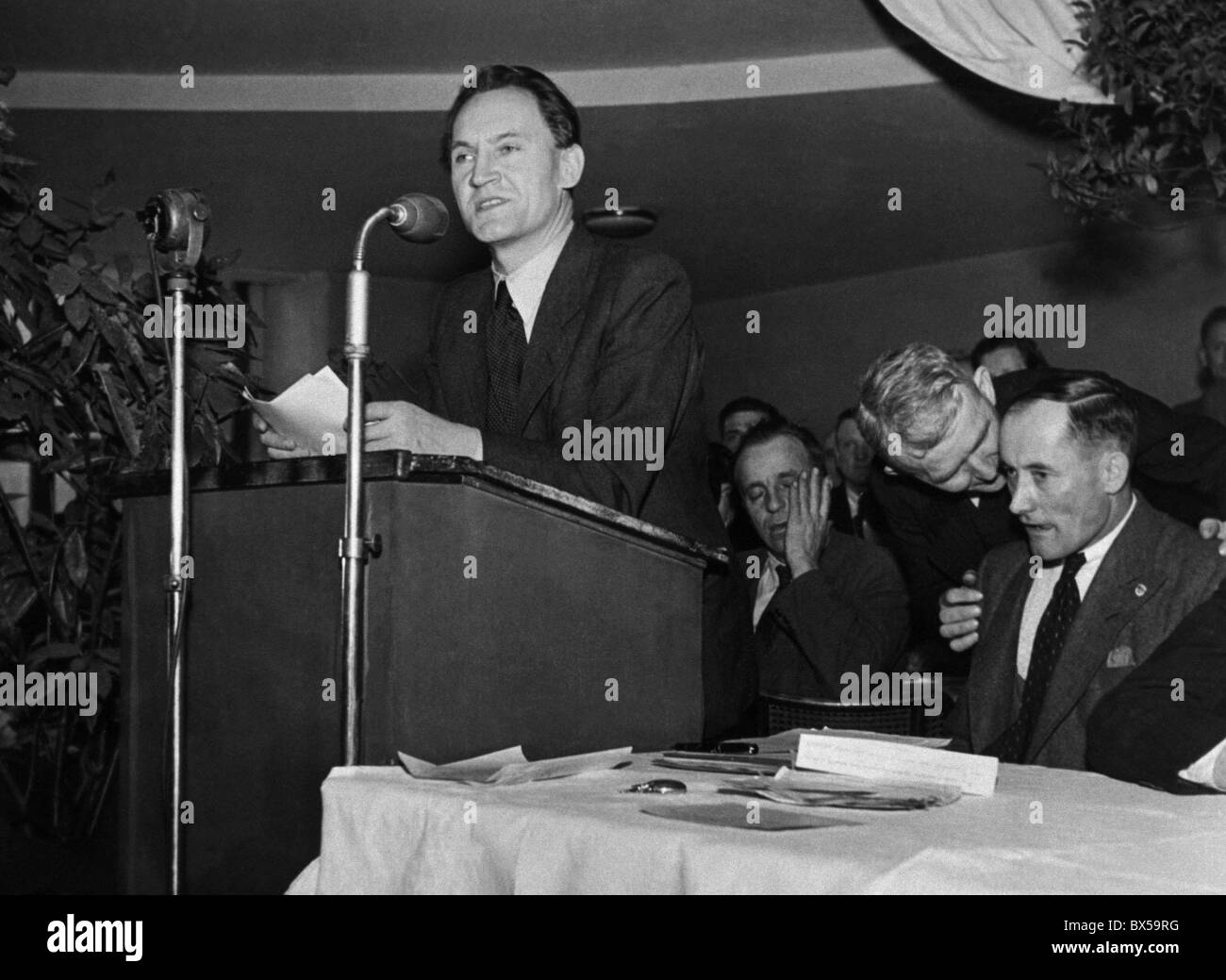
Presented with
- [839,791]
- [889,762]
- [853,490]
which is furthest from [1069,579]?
[853,490]

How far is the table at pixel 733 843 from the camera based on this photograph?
3.74 ft

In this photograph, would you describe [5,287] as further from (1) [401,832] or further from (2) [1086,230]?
(2) [1086,230]

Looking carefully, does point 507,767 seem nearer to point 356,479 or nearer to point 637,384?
point 356,479

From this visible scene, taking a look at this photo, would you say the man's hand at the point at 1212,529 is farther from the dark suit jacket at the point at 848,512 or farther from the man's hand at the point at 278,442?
the dark suit jacket at the point at 848,512

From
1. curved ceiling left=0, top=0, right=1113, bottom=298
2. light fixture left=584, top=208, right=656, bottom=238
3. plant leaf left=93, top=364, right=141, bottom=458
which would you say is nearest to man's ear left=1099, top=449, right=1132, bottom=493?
plant leaf left=93, top=364, right=141, bottom=458

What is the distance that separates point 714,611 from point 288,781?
814mm

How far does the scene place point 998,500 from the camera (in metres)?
3.38

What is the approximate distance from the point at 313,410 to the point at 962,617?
139 cm

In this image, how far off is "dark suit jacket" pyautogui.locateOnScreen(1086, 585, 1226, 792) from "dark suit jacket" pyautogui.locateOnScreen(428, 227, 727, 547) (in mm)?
759

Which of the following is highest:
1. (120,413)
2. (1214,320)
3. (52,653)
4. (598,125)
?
(598,125)

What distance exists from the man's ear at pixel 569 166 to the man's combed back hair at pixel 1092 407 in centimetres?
93

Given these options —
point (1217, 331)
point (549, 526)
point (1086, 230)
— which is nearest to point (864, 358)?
point (1086, 230)

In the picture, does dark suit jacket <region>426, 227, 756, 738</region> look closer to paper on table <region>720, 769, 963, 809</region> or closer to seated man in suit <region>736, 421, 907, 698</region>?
paper on table <region>720, 769, 963, 809</region>
